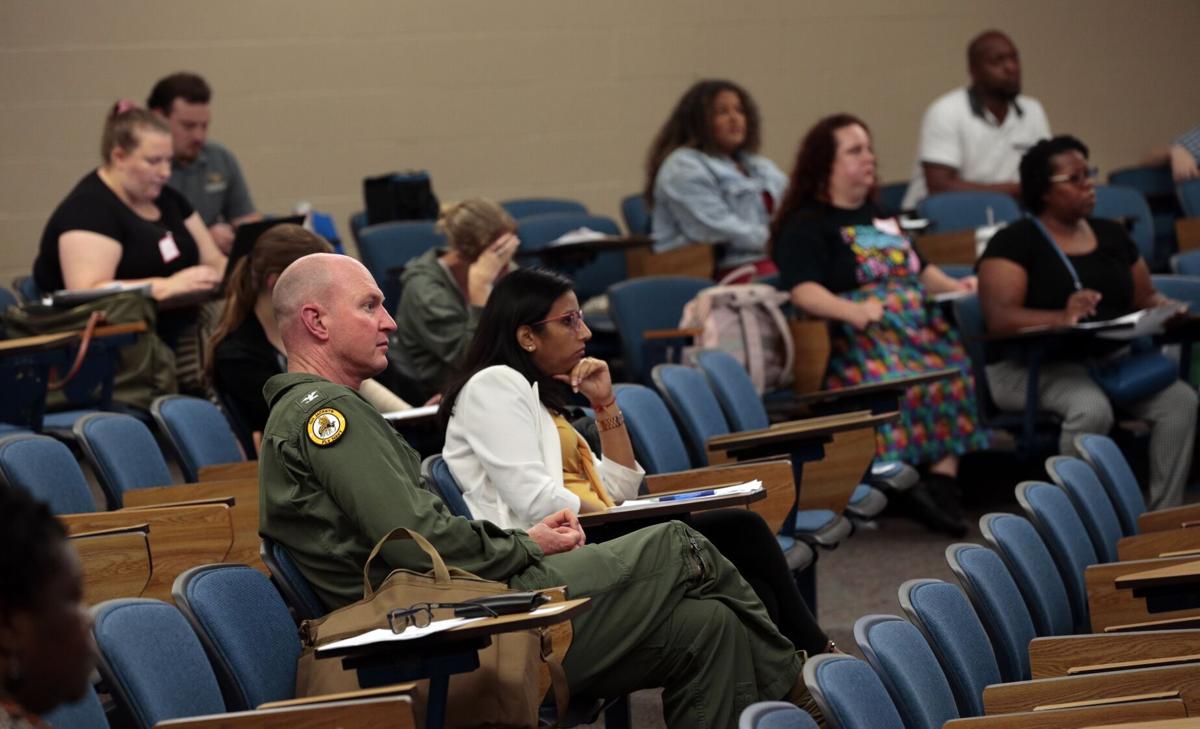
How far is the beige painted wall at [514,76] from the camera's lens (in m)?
6.95

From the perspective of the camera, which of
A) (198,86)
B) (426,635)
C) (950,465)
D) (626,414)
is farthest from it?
(198,86)

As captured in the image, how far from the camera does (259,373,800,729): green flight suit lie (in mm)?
2629

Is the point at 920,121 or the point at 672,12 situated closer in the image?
the point at 672,12

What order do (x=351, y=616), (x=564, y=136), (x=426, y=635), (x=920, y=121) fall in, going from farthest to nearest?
(x=920, y=121), (x=564, y=136), (x=351, y=616), (x=426, y=635)

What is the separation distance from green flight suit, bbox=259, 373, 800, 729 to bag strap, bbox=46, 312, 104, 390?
77.7 inches

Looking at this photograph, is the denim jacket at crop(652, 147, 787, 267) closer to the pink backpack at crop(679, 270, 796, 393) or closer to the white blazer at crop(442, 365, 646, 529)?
the pink backpack at crop(679, 270, 796, 393)

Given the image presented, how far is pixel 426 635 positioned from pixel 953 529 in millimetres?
3492

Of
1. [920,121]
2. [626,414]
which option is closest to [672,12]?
[920,121]

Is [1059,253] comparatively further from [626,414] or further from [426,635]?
[426,635]

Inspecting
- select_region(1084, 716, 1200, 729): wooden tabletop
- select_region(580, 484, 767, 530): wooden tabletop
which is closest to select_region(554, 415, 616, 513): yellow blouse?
select_region(580, 484, 767, 530): wooden tabletop

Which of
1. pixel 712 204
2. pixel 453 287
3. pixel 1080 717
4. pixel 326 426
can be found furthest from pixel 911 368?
pixel 1080 717

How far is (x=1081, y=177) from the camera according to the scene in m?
5.46

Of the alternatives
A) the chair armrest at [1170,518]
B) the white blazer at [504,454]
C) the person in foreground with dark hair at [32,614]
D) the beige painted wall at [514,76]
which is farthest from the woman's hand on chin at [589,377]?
the beige painted wall at [514,76]

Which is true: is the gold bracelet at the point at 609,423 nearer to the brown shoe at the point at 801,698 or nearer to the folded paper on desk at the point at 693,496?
the folded paper on desk at the point at 693,496
